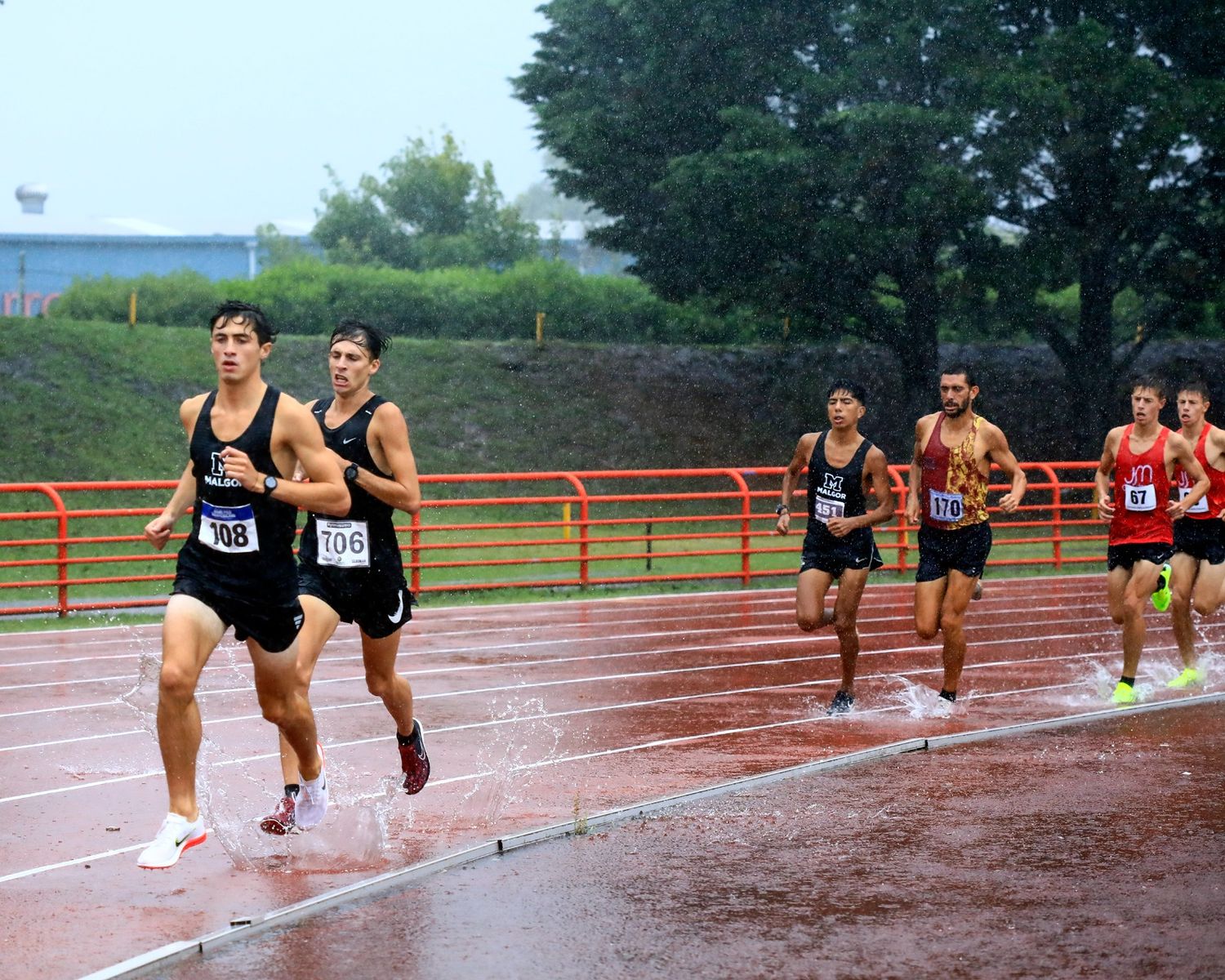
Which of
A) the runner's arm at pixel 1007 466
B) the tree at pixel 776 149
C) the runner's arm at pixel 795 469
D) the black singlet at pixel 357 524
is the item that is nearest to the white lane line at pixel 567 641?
the runner's arm at pixel 795 469

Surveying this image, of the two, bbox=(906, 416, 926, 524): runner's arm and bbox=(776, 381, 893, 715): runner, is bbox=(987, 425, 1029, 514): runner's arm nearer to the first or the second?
bbox=(906, 416, 926, 524): runner's arm

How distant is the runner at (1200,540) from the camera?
11406 millimetres

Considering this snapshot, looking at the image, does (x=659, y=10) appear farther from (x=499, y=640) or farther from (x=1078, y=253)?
(x=499, y=640)

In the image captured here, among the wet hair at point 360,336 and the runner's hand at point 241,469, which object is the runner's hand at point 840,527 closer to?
the wet hair at point 360,336

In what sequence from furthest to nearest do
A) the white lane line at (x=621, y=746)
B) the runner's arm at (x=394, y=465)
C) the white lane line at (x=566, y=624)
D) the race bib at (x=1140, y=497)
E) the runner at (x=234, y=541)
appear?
the white lane line at (x=566, y=624) < the race bib at (x=1140, y=497) < the runner's arm at (x=394, y=465) < the white lane line at (x=621, y=746) < the runner at (x=234, y=541)

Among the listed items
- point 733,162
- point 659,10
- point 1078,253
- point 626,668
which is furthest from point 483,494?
point 626,668

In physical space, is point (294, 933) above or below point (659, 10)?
below

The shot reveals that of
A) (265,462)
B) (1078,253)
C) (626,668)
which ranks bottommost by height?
(626,668)

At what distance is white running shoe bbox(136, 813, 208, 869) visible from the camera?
5.70 meters

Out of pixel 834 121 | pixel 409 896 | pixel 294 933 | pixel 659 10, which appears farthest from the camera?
pixel 659 10

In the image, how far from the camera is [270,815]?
666 cm

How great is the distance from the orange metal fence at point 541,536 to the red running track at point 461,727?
46.9 inches

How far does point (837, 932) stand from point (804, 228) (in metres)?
25.7

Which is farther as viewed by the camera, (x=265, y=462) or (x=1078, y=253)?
(x=1078, y=253)
